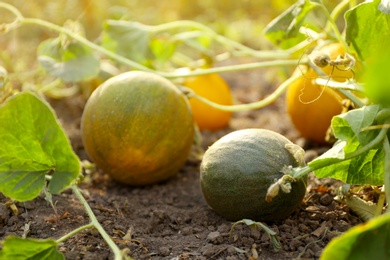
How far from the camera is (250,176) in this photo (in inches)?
79.7

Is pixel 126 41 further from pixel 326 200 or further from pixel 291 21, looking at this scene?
pixel 326 200

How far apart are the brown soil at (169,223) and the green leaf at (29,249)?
118 millimetres

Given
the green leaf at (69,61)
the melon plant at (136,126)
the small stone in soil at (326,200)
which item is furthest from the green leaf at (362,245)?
the green leaf at (69,61)

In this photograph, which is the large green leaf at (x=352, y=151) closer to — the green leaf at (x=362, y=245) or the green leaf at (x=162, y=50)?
the green leaf at (x=362, y=245)

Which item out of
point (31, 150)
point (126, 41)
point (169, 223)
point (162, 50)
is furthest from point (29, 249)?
point (162, 50)

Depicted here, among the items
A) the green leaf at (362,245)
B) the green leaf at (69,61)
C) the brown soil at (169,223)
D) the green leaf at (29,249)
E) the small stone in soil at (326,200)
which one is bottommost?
the brown soil at (169,223)

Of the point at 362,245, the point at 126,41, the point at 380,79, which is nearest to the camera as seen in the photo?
the point at 380,79

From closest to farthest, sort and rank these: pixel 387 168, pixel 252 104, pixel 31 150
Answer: pixel 387 168
pixel 31 150
pixel 252 104

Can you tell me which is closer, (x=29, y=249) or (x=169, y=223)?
(x=29, y=249)

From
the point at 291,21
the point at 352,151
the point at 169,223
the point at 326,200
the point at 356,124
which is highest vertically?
A: the point at 291,21

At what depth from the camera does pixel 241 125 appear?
11.4 feet

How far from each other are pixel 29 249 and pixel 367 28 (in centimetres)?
149

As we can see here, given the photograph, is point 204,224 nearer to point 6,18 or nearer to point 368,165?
point 368,165

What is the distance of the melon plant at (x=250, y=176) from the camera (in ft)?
6.59
